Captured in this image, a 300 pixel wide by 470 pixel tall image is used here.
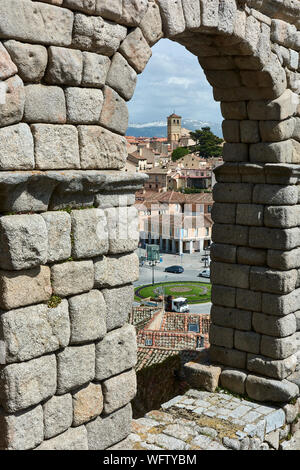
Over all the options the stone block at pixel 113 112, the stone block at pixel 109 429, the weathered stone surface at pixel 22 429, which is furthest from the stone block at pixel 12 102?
the stone block at pixel 109 429

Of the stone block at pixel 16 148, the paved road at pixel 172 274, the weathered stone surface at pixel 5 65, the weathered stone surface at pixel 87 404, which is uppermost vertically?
the weathered stone surface at pixel 5 65

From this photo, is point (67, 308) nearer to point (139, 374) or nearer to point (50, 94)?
point (50, 94)

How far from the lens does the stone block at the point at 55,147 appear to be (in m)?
4.06

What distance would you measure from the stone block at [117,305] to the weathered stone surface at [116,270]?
7 cm

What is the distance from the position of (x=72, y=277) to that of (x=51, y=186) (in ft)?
2.49

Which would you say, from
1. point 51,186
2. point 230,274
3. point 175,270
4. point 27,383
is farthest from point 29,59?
point 175,270

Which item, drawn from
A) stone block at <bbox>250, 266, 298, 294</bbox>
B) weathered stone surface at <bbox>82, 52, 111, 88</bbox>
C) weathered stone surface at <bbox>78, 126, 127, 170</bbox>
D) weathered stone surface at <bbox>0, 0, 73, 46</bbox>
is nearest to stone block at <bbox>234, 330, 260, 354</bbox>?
stone block at <bbox>250, 266, 298, 294</bbox>

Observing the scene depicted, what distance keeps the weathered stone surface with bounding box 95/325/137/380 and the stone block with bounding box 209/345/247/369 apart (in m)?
3.35

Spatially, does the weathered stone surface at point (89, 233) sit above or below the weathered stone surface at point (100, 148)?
below

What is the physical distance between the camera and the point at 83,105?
4.38 metres

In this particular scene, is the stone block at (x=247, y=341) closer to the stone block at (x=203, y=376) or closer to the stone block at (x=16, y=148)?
the stone block at (x=203, y=376)

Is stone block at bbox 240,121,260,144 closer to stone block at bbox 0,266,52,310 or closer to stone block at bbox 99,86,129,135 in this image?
stone block at bbox 99,86,129,135

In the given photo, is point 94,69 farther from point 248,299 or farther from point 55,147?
point 248,299

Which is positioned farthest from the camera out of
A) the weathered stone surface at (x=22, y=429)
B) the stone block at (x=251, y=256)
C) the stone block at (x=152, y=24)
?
the stone block at (x=251, y=256)
